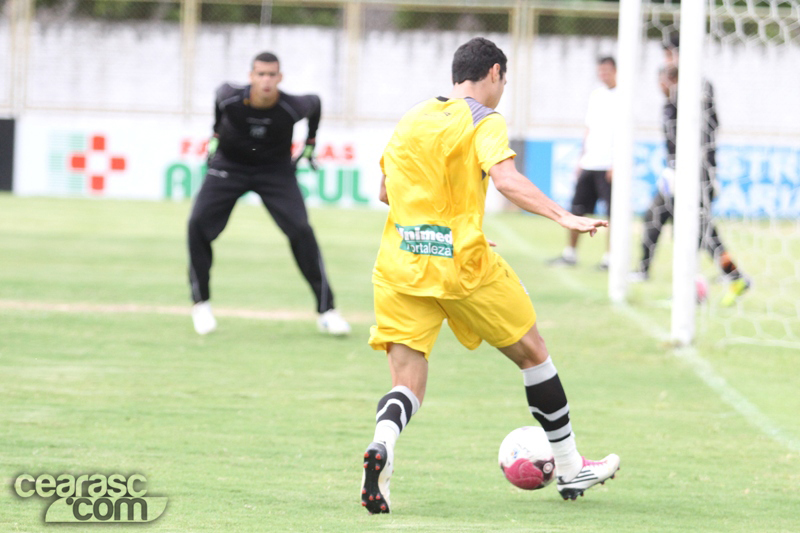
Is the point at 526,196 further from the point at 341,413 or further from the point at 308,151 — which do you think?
the point at 308,151

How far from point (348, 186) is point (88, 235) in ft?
22.2

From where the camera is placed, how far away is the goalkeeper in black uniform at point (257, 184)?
8.28 meters

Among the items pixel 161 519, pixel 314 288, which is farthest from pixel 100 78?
pixel 161 519

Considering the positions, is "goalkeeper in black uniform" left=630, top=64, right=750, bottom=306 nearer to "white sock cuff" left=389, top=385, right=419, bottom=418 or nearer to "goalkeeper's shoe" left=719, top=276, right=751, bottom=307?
"goalkeeper's shoe" left=719, top=276, right=751, bottom=307

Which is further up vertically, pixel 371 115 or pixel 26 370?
pixel 371 115

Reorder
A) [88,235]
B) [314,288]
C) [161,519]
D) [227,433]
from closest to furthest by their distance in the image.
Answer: [161,519] → [227,433] → [314,288] → [88,235]

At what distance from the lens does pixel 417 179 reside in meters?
4.50

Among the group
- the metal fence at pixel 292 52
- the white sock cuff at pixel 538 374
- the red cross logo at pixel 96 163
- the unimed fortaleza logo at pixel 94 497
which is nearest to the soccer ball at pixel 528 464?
the white sock cuff at pixel 538 374

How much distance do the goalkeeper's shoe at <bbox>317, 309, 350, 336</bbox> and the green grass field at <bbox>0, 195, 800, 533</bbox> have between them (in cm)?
10

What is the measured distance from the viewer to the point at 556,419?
459 centimetres

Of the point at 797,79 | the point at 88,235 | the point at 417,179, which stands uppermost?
the point at 797,79

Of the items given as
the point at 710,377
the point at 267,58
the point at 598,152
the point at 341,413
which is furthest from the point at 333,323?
the point at 598,152

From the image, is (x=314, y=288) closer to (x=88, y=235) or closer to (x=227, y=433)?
(x=227, y=433)

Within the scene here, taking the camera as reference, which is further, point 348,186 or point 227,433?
point 348,186
